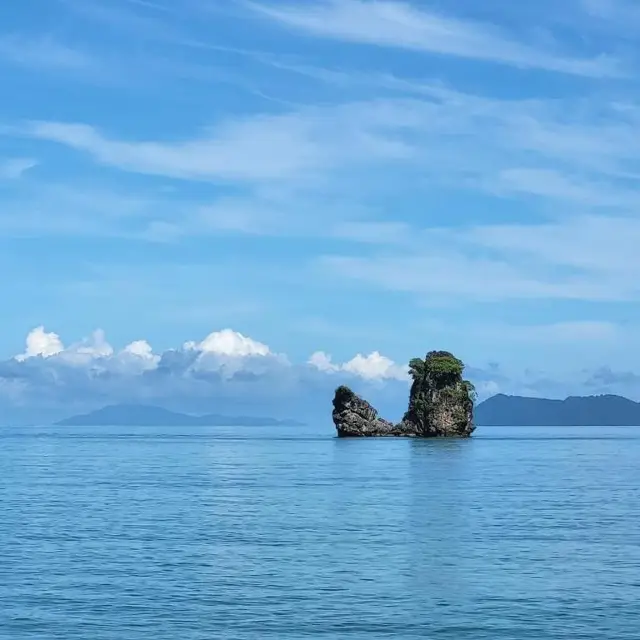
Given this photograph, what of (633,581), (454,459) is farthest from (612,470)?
(633,581)

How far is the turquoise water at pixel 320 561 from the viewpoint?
132 ft

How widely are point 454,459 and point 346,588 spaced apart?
4184 inches

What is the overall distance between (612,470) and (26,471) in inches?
2697

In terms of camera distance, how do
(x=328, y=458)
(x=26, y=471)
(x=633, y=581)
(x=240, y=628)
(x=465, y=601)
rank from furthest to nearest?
(x=328, y=458), (x=26, y=471), (x=633, y=581), (x=465, y=601), (x=240, y=628)

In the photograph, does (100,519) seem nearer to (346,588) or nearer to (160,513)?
(160,513)

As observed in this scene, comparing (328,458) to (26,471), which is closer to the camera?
(26,471)

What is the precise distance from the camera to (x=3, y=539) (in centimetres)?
6084

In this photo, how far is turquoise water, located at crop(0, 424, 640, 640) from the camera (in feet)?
132

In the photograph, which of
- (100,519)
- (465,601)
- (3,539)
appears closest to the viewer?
(465,601)

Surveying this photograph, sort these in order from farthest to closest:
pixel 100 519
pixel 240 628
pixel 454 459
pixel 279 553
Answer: pixel 454 459, pixel 100 519, pixel 279 553, pixel 240 628

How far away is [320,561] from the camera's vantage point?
5294cm

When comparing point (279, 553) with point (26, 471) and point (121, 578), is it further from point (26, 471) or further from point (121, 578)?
point (26, 471)

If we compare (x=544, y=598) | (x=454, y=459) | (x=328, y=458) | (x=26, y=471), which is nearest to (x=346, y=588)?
(x=544, y=598)

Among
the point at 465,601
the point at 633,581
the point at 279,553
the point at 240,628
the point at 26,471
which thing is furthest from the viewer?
the point at 26,471
